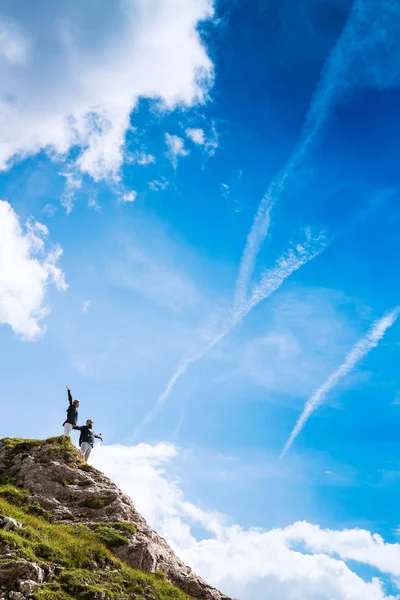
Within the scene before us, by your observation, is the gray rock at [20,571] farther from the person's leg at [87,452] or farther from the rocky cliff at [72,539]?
the person's leg at [87,452]

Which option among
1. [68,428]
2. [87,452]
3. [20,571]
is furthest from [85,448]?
[20,571]

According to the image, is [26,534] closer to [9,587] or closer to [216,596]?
[9,587]

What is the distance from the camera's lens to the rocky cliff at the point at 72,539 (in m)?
19.2

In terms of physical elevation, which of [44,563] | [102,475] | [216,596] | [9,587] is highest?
[102,475]

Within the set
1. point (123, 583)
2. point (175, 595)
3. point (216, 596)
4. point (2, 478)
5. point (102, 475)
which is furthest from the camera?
point (102, 475)

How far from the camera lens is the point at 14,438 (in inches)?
1282

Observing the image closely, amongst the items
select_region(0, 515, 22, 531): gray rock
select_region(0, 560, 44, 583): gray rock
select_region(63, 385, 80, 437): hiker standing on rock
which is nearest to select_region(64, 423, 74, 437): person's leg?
select_region(63, 385, 80, 437): hiker standing on rock

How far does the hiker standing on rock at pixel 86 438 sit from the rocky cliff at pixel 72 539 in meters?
2.59

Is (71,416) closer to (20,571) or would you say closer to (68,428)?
(68,428)

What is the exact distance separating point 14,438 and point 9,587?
1614 centimetres

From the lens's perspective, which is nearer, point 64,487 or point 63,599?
point 63,599

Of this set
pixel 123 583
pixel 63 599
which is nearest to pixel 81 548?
pixel 123 583

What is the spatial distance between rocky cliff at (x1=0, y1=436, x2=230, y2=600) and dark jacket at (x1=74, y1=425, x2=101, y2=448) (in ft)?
8.72

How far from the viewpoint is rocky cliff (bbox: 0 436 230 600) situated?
63.1 feet
